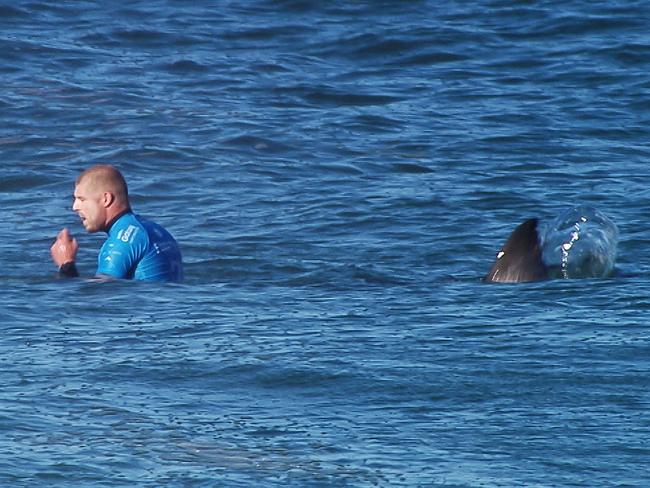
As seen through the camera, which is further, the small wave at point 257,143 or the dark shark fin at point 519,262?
the small wave at point 257,143

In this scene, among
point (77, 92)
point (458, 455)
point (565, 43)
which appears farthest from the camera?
point (565, 43)

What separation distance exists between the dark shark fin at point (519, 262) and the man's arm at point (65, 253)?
2686 millimetres

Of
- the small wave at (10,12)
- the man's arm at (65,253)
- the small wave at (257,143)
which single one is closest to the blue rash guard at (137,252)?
the man's arm at (65,253)

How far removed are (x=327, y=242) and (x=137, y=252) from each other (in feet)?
7.76

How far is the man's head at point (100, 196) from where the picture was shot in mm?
10055

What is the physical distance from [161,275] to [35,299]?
877 mm

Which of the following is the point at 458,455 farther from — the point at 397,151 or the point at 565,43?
the point at 565,43

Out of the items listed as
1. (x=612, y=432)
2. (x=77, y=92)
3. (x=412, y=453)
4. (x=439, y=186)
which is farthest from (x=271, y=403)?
(x=77, y=92)

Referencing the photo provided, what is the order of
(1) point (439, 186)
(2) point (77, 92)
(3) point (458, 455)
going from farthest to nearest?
(2) point (77, 92) < (1) point (439, 186) < (3) point (458, 455)

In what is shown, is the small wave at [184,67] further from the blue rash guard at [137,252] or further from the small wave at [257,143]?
the blue rash guard at [137,252]

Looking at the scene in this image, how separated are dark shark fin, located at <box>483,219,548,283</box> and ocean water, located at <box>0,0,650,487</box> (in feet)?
0.54

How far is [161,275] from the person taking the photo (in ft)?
33.2

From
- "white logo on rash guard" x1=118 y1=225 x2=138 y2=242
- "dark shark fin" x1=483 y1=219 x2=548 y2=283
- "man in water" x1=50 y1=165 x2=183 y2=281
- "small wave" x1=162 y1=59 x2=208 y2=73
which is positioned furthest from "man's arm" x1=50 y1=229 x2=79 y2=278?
"small wave" x1=162 y1=59 x2=208 y2=73

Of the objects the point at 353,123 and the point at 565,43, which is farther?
the point at 565,43
